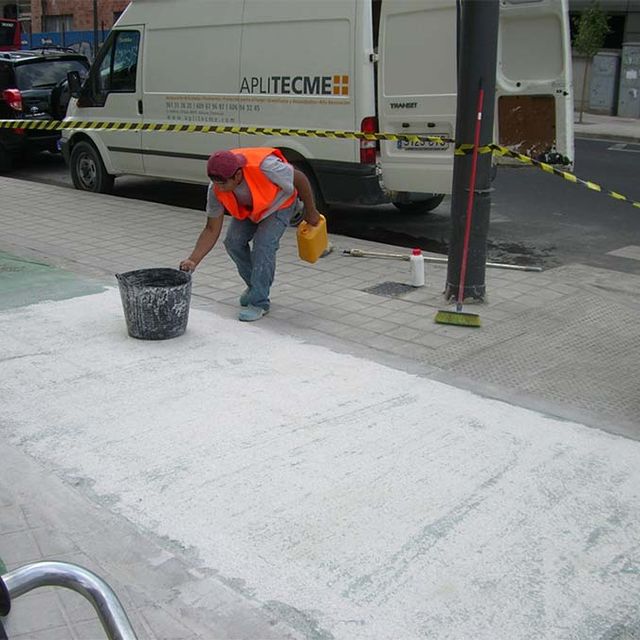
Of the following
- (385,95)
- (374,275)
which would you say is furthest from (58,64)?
(374,275)

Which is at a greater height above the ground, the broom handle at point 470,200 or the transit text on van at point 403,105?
the transit text on van at point 403,105

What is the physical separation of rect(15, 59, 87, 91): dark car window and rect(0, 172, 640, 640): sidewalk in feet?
23.9

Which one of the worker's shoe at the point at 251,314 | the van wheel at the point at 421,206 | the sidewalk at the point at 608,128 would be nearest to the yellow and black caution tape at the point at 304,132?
the van wheel at the point at 421,206

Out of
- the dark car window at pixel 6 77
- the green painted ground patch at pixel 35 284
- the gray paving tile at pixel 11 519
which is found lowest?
the gray paving tile at pixel 11 519

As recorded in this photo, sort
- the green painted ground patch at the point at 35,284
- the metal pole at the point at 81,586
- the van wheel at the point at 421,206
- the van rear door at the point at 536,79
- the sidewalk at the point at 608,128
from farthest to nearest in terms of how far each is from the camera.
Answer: the sidewalk at the point at 608,128 < the van wheel at the point at 421,206 < the van rear door at the point at 536,79 < the green painted ground patch at the point at 35,284 < the metal pole at the point at 81,586

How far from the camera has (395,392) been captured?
4.66m

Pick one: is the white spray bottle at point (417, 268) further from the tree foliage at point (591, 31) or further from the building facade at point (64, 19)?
the building facade at point (64, 19)

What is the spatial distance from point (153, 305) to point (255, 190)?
1.07 metres

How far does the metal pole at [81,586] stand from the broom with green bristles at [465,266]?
429 cm

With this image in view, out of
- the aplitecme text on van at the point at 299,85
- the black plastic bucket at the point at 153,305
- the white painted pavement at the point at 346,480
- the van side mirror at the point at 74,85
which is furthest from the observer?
the van side mirror at the point at 74,85

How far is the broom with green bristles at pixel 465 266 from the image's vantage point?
5828 millimetres

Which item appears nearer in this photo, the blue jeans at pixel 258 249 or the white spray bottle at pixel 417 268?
the blue jeans at pixel 258 249

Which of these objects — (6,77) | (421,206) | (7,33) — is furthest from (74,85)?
(7,33)

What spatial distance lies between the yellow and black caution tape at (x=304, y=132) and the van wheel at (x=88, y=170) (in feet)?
1.29
